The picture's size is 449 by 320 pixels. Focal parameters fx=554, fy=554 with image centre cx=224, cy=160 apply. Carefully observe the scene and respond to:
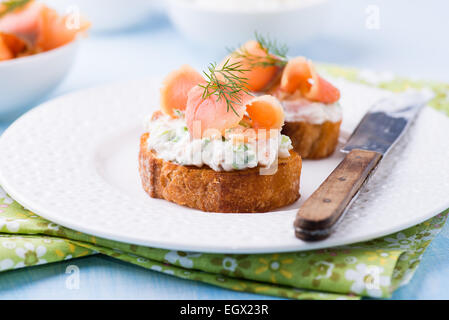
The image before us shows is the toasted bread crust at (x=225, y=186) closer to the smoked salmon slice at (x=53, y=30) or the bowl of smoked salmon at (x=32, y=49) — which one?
the bowl of smoked salmon at (x=32, y=49)

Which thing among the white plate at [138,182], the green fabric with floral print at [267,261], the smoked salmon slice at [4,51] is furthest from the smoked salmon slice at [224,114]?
the smoked salmon slice at [4,51]

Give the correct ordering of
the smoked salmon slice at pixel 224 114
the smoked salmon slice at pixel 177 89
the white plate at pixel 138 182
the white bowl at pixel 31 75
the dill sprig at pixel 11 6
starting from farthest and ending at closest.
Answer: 1. the dill sprig at pixel 11 6
2. the white bowl at pixel 31 75
3. the smoked salmon slice at pixel 177 89
4. the smoked salmon slice at pixel 224 114
5. the white plate at pixel 138 182

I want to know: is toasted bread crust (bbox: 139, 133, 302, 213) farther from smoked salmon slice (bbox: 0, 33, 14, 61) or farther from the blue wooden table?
smoked salmon slice (bbox: 0, 33, 14, 61)

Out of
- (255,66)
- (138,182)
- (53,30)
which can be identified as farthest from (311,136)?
(53,30)

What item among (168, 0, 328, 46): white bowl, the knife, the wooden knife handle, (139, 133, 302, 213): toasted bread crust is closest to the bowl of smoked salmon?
(168, 0, 328, 46): white bowl

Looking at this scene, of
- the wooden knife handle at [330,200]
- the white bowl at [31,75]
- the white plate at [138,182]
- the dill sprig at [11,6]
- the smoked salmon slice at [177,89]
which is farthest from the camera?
the dill sprig at [11,6]

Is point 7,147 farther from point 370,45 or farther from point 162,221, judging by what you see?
point 370,45

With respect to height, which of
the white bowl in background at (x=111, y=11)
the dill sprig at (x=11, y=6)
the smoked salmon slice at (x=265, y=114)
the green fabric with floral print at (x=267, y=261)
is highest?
the dill sprig at (x=11, y=6)

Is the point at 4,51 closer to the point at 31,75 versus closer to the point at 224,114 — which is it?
the point at 31,75
